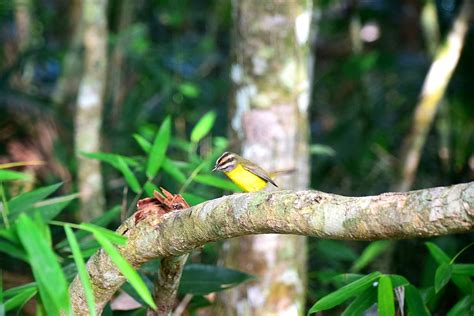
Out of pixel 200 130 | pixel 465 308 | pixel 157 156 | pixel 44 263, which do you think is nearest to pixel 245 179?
pixel 200 130

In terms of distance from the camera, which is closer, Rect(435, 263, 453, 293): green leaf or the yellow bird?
Rect(435, 263, 453, 293): green leaf

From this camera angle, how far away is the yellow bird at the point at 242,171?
316cm

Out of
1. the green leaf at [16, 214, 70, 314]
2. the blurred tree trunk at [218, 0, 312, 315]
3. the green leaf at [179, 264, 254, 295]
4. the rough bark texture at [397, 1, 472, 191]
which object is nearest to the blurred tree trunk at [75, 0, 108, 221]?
the blurred tree trunk at [218, 0, 312, 315]

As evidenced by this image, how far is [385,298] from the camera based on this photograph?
209 centimetres

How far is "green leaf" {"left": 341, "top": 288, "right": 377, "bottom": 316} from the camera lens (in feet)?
7.34

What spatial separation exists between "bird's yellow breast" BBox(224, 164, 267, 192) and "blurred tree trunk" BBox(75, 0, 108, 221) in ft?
4.77

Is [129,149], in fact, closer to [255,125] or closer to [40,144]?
[40,144]

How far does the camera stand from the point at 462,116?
658 cm

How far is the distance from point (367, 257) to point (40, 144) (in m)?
3.05

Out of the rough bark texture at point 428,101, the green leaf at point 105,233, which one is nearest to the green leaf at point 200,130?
the green leaf at point 105,233

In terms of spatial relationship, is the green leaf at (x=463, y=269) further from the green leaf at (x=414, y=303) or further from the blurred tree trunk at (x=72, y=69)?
the blurred tree trunk at (x=72, y=69)

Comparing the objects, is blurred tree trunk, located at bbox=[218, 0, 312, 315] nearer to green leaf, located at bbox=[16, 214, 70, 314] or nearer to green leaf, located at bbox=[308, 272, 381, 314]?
green leaf, located at bbox=[308, 272, 381, 314]

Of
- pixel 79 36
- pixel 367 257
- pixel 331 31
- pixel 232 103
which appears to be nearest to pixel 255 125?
pixel 232 103

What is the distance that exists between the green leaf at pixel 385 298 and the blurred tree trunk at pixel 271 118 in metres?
1.25
